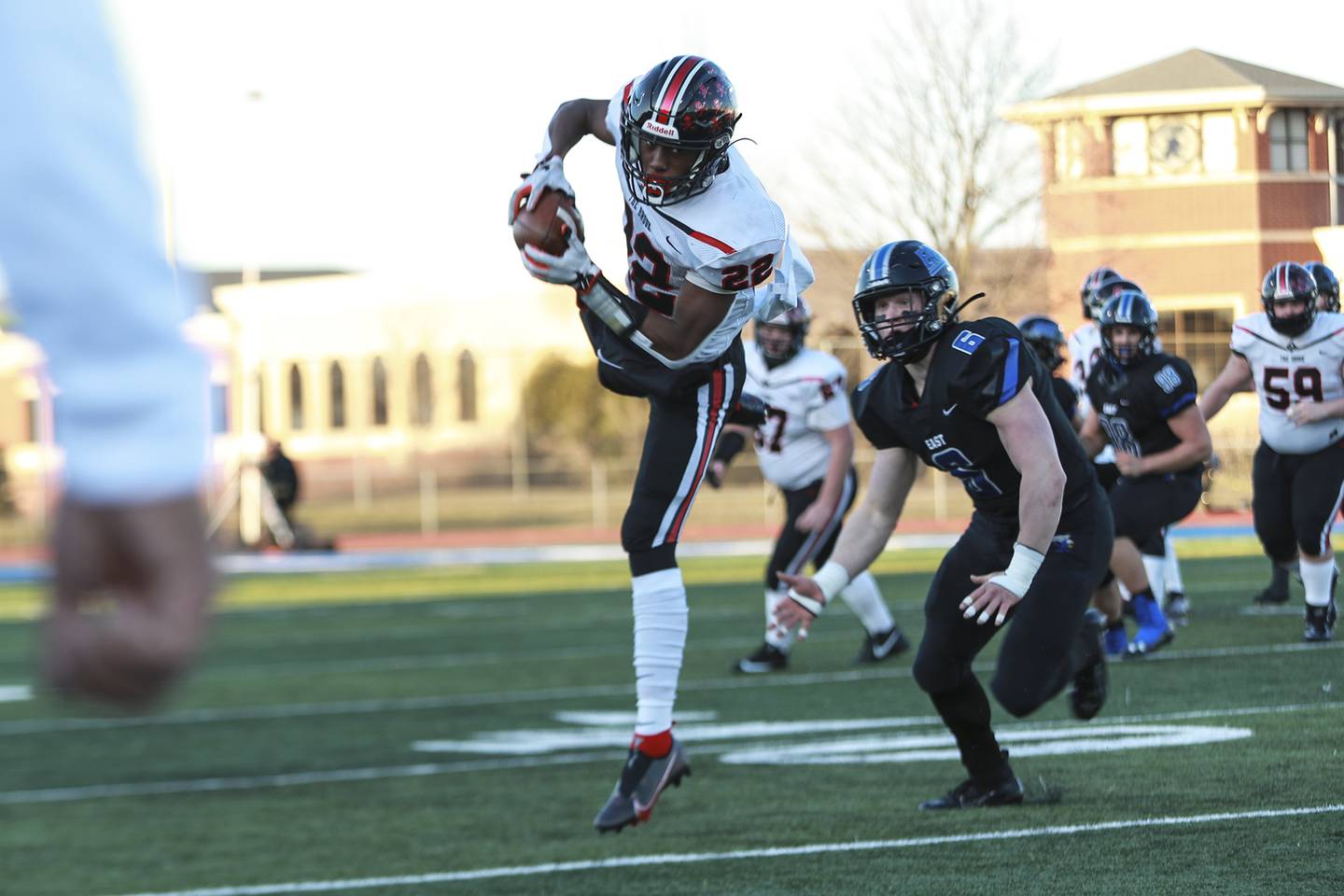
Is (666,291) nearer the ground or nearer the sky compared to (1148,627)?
nearer the sky

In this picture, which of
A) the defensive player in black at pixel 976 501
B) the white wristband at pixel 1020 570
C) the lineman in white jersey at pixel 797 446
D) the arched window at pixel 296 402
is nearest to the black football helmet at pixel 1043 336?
the lineman in white jersey at pixel 797 446

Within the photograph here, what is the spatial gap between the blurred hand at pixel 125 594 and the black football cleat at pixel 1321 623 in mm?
8282

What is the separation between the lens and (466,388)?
46.2 m

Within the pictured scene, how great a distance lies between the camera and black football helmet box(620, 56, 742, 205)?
4516 millimetres

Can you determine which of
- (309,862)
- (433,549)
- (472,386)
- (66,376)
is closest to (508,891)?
(309,862)

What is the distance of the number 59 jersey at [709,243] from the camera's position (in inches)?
185

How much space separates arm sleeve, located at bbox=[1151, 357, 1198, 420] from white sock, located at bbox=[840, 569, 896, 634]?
6.46 ft

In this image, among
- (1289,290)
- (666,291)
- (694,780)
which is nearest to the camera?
(666,291)

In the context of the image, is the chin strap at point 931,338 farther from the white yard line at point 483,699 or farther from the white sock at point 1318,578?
the white yard line at point 483,699

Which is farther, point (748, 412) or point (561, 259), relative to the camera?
point (748, 412)

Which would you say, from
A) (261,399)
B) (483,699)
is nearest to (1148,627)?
(483,699)

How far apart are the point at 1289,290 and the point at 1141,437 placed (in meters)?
1.47

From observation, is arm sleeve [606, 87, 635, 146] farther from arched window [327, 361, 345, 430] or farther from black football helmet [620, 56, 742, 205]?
arched window [327, 361, 345, 430]

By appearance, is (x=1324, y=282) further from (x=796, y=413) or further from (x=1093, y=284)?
(x=796, y=413)
